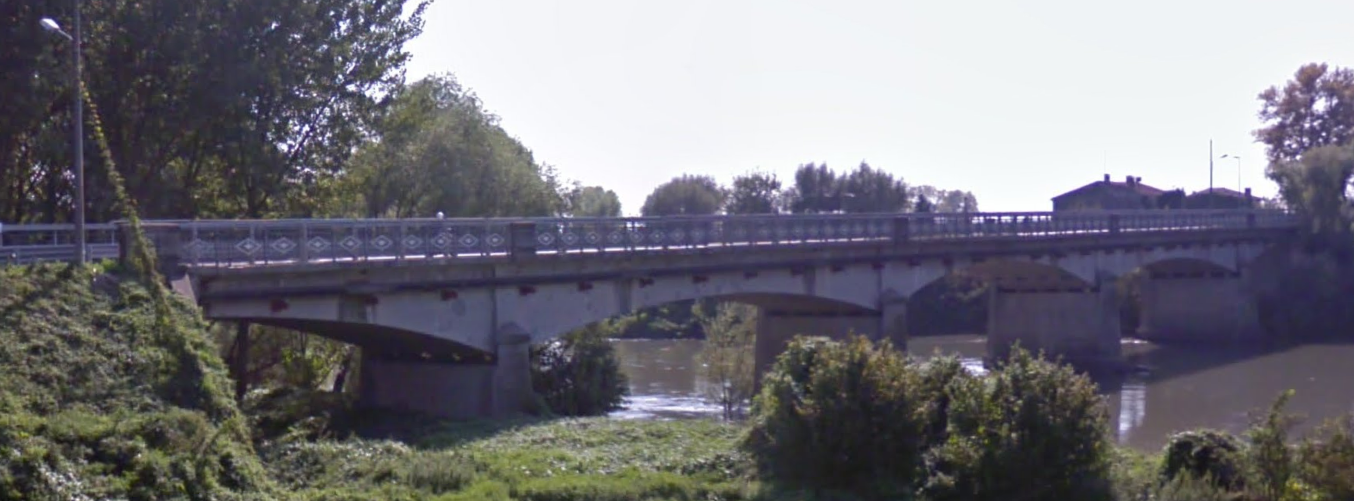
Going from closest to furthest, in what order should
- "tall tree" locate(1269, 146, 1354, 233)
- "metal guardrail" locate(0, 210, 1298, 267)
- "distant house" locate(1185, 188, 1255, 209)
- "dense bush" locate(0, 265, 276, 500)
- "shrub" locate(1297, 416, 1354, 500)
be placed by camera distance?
1. "dense bush" locate(0, 265, 276, 500)
2. "shrub" locate(1297, 416, 1354, 500)
3. "metal guardrail" locate(0, 210, 1298, 267)
4. "tall tree" locate(1269, 146, 1354, 233)
5. "distant house" locate(1185, 188, 1255, 209)

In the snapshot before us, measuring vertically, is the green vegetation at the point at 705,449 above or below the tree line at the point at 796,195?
below

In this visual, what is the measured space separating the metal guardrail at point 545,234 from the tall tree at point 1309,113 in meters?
55.1

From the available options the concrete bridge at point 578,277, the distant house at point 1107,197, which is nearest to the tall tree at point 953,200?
the distant house at point 1107,197

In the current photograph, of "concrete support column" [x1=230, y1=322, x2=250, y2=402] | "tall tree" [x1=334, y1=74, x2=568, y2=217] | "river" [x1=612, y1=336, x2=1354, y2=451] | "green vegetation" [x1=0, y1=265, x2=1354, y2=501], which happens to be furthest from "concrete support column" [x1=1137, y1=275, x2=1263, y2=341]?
"green vegetation" [x1=0, y1=265, x2=1354, y2=501]

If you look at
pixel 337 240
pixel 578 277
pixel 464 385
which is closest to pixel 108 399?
pixel 337 240

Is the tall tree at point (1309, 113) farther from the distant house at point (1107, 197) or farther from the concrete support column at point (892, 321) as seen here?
the concrete support column at point (892, 321)

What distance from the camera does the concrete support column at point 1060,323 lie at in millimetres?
61188

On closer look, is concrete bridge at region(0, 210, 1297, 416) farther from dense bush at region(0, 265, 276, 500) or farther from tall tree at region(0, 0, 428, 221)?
tall tree at region(0, 0, 428, 221)

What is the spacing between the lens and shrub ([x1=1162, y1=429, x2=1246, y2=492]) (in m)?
18.3

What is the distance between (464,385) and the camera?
31.0 meters

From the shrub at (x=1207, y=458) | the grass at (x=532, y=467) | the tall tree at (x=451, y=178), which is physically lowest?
the grass at (x=532, y=467)

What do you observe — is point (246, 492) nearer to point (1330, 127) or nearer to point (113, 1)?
point (113, 1)

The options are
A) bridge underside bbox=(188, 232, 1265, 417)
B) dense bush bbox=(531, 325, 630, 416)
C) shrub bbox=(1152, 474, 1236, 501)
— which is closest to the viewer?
shrub bbox=(1152, 474, 1236, 501)

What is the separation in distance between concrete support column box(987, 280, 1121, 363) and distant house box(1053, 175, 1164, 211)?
4736 cm
